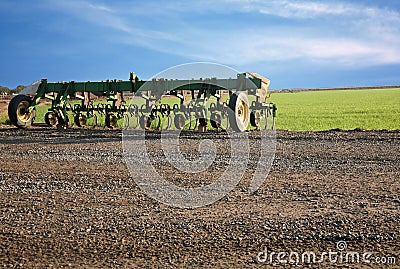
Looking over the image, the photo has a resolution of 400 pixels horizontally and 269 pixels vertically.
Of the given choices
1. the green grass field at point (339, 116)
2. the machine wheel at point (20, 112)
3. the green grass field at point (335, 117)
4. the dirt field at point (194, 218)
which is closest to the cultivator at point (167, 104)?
the machine wheel at point (20, 112)

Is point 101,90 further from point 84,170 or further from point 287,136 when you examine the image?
point 84,170

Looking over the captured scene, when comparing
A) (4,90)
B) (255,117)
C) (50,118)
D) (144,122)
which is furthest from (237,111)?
(4,90)

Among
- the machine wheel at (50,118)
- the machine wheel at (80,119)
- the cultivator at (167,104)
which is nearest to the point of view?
the cultivator at (167,104)

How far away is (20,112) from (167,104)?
18.5 ft

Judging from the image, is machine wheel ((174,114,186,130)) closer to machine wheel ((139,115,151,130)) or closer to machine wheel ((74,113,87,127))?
machine wheel ((139,115,151,130))

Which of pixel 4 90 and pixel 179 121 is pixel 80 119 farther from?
pixel 4 90

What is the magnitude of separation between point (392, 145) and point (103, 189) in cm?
709

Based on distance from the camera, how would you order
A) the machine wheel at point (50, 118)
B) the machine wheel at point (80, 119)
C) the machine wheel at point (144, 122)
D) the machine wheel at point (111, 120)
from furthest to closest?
1. the machine wheel at point (80, 119)
2. the machine wheel at point (50, 118)
3. the machine wheel at point (111, 120)
4. the machine wheel at point (144, 122)

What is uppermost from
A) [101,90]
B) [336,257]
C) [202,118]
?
[101,90]

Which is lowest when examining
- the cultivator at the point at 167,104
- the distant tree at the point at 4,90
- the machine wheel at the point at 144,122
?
the machine wheel at the point at 144,122

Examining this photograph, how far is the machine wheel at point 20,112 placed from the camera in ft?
53.6

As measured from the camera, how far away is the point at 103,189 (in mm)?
6113

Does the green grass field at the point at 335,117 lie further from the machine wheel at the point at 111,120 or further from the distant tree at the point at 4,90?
the distant tree at the point at 4,90

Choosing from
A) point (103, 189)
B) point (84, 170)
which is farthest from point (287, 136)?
point (103, 189)
